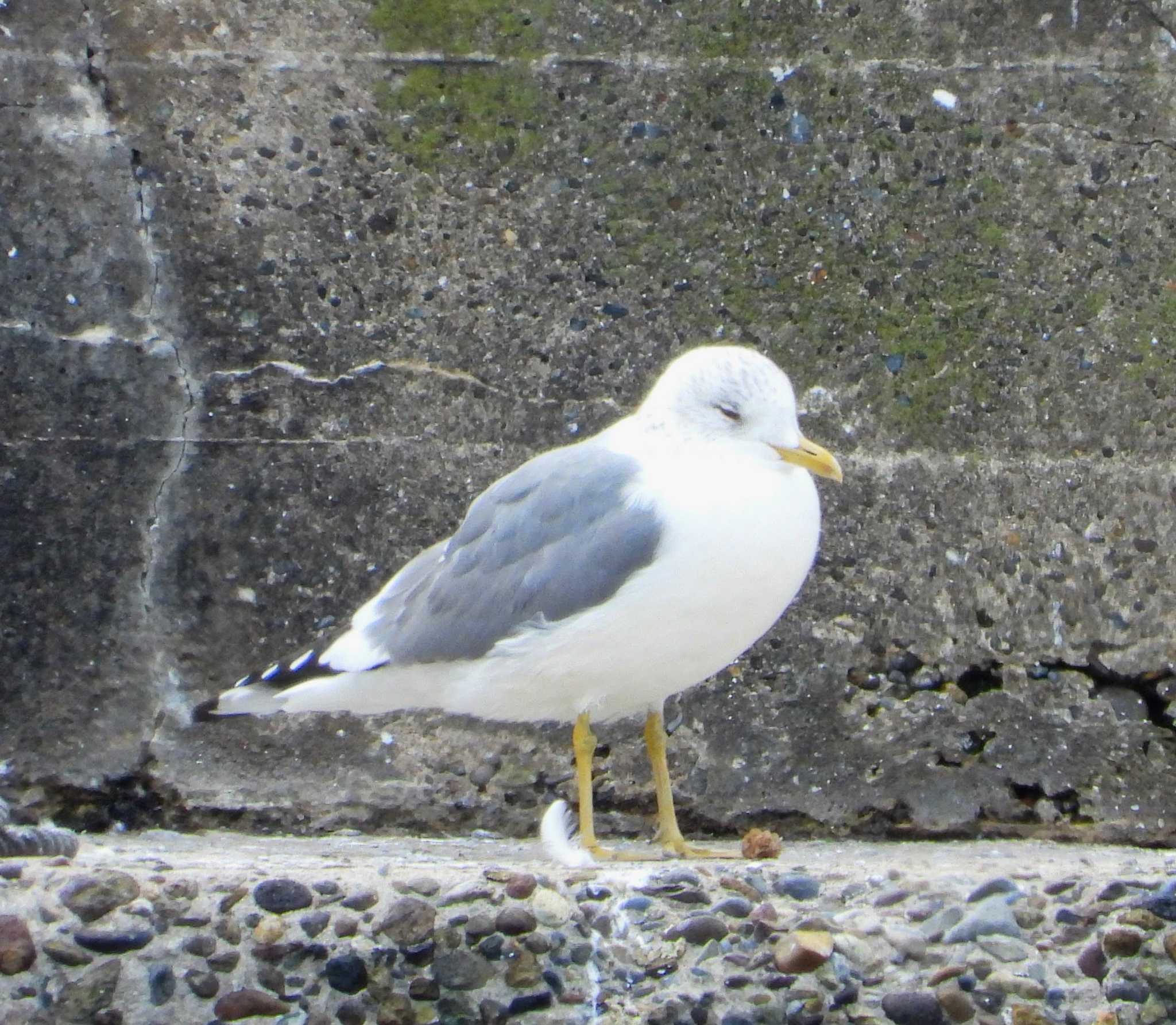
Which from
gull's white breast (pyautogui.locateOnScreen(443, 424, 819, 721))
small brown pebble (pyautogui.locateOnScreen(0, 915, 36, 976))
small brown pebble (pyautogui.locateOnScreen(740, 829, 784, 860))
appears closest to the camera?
small brown pebble (pyautogui.locateOnScreen(0, 915, 36, 976))

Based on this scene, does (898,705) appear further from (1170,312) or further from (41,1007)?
(41,1007)

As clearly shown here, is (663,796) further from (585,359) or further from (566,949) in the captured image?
(585,359)

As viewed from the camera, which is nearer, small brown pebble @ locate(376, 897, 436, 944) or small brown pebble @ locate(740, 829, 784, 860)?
small brown pebble @ locate(376, 897, 436, 944)

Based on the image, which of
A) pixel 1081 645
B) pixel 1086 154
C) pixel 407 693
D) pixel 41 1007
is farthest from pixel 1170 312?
pixel 41 1007

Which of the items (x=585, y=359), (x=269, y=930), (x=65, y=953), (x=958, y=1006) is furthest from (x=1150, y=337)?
(x=65, y=953)

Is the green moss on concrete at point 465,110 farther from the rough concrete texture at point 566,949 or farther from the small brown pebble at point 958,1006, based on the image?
the small brown pebble at point 958,1006

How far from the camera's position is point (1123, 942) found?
133 centimetres

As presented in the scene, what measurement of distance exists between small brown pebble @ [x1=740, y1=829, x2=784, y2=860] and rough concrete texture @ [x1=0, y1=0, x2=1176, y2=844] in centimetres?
32

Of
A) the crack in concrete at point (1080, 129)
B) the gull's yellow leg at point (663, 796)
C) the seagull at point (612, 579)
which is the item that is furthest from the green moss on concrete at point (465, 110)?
the gull's yellow leg at point (663, 796)

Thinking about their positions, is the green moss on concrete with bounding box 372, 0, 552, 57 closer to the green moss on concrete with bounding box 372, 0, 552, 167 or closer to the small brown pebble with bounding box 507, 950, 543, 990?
the green moss on concrete with bounding box 372, 0, 552, 167

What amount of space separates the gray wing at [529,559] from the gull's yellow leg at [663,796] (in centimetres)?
25

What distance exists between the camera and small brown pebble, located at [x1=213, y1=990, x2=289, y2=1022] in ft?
4.31

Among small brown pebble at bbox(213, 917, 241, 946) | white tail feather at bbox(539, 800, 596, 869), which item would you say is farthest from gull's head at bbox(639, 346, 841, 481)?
small brown pebble at bbox(213, 917, 241, 946)

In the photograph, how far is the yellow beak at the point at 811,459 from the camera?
1.62 m
